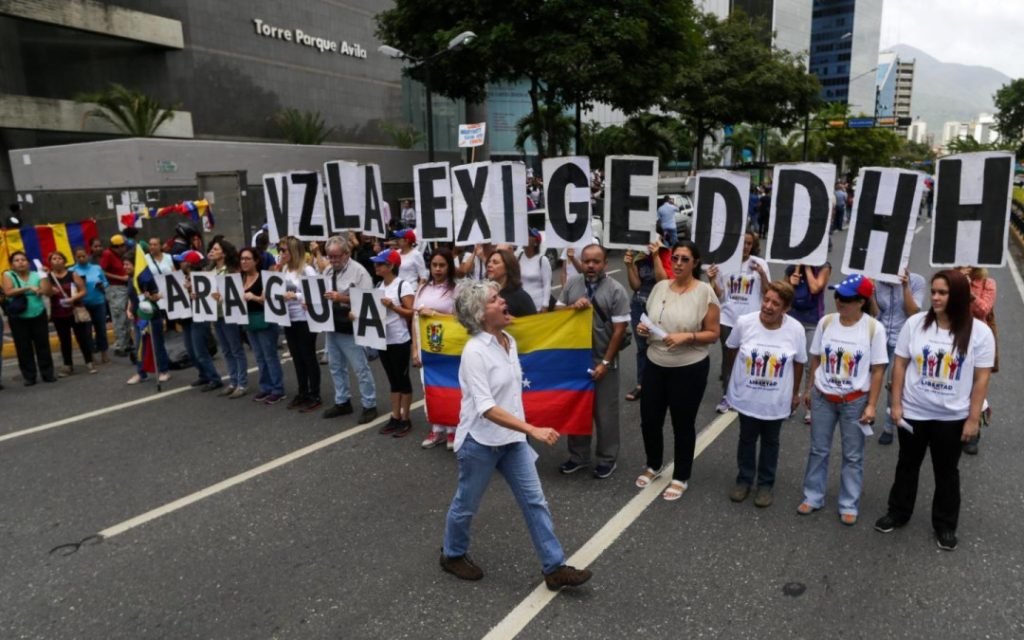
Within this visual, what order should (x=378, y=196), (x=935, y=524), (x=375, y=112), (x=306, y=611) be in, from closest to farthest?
(x=306, y=611), (x=935, y=524), (x=378, y=196), (x=375, y=112)

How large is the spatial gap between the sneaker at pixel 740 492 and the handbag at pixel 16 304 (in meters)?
8.89

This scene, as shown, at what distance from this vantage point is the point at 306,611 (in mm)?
3773

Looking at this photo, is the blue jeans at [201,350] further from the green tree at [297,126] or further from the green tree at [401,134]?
the green tree at [401,134]

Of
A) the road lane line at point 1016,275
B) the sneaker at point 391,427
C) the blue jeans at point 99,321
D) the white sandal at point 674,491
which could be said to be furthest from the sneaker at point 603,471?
the road lane line at point 1016,275

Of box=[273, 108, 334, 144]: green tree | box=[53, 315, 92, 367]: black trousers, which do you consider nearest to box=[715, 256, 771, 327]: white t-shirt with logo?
box=[53, 315, 92, 367]: black trousers

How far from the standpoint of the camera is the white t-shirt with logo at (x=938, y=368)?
408cm

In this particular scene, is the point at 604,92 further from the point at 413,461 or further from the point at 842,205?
the point at 413,461

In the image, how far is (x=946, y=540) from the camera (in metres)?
4.24

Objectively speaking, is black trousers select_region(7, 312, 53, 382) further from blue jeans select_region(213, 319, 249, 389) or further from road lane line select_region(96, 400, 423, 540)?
road lane line select_region(96, 400, 423, 540)

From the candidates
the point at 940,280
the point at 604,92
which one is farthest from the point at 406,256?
the point at 604,92

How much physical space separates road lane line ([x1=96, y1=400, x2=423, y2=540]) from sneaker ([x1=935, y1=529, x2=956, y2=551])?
475cm

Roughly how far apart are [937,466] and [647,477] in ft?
6.28

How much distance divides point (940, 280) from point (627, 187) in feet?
8.84

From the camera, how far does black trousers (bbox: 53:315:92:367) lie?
31.0 feet
